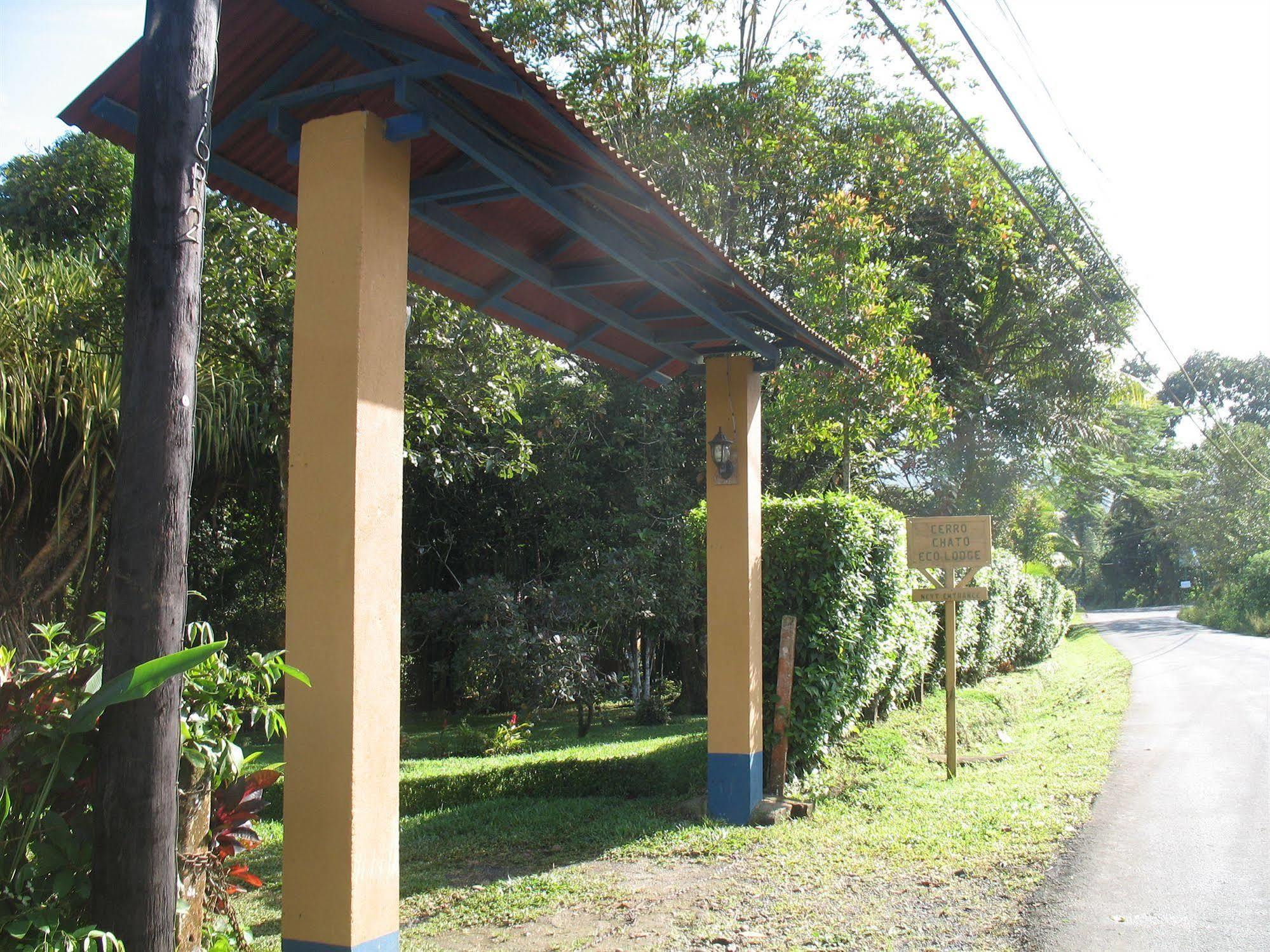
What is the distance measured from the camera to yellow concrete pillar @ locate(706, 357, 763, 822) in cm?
768

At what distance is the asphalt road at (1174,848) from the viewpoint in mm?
5125

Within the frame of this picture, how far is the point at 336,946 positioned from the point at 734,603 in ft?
15.5

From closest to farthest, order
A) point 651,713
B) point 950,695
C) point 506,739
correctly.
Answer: point 950,695
point 506,739
point 651,713

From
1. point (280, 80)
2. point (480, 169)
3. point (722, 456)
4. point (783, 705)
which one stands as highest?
point (280, 80)

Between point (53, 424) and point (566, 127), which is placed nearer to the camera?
point (566, 127)

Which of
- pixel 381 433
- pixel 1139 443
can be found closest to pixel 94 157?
pixel 381 433

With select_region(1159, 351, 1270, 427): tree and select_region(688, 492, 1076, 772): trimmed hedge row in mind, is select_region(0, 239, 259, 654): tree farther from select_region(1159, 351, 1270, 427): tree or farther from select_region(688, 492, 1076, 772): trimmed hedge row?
select_region(1159, 351, 1270, 427): tree

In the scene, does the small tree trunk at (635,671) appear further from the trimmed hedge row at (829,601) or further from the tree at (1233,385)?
the tree at (1233,385)

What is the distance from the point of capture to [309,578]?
3.87 metres

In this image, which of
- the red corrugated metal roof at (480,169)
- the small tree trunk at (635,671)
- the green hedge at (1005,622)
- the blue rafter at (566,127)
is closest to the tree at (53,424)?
the red corrugated metal roof at (480,169)

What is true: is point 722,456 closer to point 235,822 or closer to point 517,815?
point 517,815

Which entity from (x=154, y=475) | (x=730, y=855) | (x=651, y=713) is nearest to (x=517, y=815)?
(x=730, y=855)

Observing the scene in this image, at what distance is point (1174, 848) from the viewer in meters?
6.79

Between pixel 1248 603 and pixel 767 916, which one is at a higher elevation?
pixel 767 916
